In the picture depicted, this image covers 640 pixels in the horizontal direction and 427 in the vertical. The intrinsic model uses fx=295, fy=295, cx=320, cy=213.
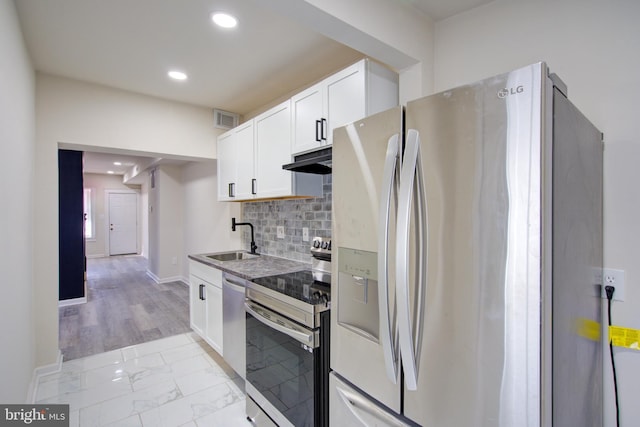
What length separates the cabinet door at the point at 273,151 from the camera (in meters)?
2.37

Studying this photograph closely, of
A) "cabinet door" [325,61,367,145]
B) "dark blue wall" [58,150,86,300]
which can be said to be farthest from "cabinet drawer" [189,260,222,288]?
"dark blue wall" [58,150,86,300]

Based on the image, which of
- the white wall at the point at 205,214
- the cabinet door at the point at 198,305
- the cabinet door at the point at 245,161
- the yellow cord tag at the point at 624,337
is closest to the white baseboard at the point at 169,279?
the white wall at the point at 205,214

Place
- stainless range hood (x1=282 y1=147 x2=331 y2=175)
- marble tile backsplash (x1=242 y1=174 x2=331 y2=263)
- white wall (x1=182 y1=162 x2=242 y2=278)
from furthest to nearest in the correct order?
white wall (x1=182 y1=162 x2=242 y2=278), marble tile backsplash (x1=242 y1=174 x2=331 y2=263), stainless range hood (x1=282 y1=147 x2=331 y2=175)

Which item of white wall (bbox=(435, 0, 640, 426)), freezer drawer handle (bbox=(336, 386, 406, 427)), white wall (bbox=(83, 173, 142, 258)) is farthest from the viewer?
white wall (bbox=(83, 173, 142, 258))

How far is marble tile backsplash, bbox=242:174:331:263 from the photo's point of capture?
97.9 inches

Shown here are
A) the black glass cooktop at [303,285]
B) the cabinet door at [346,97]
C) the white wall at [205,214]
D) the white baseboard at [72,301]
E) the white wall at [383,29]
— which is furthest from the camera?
the white baseboard at [72,301]

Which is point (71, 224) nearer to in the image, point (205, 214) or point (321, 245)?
point (205, 214)

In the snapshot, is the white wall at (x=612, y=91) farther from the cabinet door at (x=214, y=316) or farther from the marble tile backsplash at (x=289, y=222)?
A: the cabinet door at (x=214, y=316)

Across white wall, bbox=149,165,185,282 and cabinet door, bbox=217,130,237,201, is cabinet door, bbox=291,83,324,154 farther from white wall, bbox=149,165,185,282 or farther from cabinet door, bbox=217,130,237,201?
white wall, bbox=149,165,185,282

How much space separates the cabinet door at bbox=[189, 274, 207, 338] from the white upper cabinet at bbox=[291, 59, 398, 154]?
5.70 feet

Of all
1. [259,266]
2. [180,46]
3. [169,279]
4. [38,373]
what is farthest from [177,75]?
[169,279]

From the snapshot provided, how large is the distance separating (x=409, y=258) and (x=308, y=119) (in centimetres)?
149

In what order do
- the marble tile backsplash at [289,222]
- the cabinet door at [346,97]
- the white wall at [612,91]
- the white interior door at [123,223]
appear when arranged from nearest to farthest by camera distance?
the white wall at [612,91] → the cabinet door at [346,97] → the marble tile backsplash at [289,222] → the white interior door at [123,223]

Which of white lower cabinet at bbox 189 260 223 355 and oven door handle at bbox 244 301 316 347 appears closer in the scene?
oven door handle at bbox 244 301 316 347
